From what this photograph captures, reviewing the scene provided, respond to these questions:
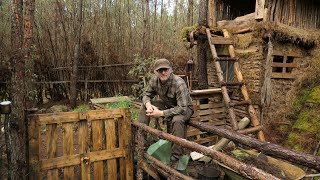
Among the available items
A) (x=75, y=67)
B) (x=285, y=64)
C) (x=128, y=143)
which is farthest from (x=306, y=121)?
(x=75, y=67)

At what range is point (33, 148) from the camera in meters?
3.42

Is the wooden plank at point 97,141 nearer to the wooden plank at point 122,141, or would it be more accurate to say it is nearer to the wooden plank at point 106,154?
the wooden plank at point 106,154

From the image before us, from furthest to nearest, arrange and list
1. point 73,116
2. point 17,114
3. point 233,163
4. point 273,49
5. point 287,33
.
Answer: point 273,49 < point 287,33 < point 73,116 < point 17,114 < point 233,163

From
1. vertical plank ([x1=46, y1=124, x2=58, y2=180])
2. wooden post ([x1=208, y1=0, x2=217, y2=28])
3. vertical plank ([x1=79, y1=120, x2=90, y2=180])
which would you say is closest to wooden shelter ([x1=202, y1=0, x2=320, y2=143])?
wooden post ([x1=208, y1=0, x2=217, y2=28])

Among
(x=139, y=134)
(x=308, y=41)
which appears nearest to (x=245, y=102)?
(x=308, y=41)

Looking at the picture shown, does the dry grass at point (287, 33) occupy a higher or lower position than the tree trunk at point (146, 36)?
lower

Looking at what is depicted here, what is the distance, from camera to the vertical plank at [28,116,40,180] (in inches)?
133

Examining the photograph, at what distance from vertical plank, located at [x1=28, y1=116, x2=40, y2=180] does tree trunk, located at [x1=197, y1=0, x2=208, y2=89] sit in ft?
21.3

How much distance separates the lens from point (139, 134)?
3896mm

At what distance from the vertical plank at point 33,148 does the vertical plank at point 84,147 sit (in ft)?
1.88

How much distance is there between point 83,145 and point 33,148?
0.66m

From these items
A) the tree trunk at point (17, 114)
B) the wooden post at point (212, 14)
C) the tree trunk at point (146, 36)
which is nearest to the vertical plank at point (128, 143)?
the tree trunk at point (17, 114)

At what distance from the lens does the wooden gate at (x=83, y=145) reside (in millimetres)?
3461

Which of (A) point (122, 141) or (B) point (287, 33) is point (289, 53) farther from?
(A) point (122, 141)
